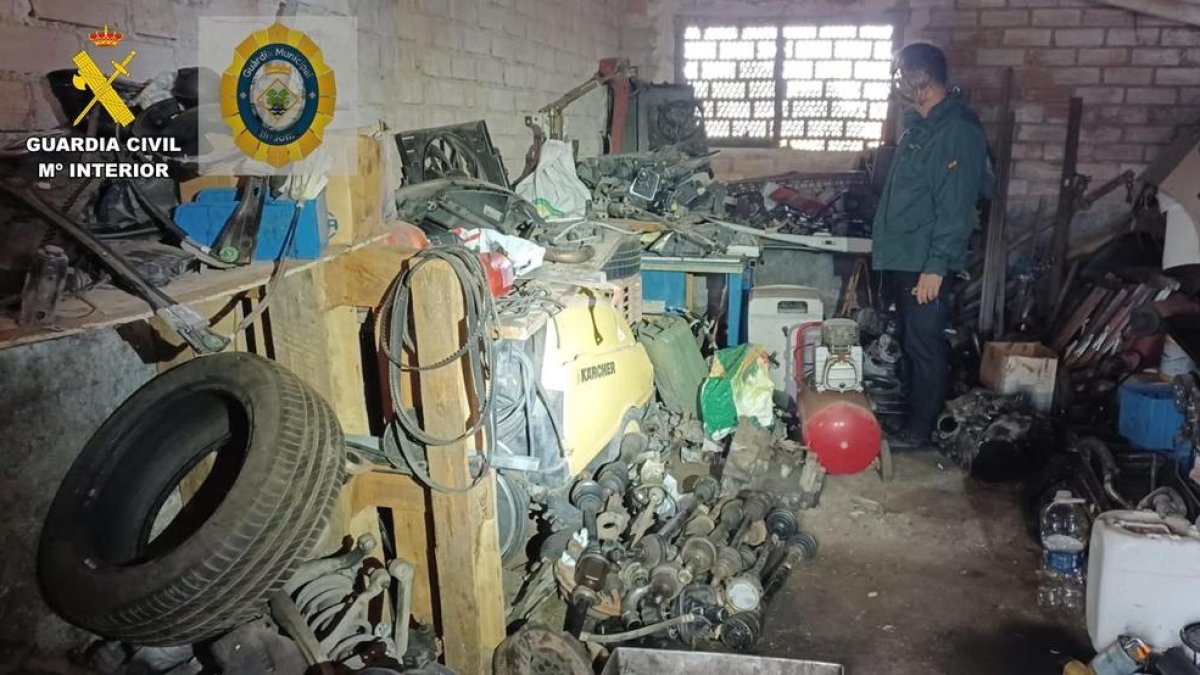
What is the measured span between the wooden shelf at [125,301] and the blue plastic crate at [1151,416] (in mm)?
3734

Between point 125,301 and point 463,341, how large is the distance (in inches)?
32.5

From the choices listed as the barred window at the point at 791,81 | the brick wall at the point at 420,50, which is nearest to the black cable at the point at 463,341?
the brick wall at the point at 420,50

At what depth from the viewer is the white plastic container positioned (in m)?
2.30

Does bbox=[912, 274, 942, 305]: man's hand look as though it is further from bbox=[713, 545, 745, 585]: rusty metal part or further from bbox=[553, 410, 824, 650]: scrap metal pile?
bbox=[713, 545, 745, 585]: rusty metal part

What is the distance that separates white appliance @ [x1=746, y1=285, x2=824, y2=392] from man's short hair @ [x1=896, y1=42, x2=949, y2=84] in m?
1.28

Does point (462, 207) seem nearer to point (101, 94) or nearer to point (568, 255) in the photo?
point (568, 255)

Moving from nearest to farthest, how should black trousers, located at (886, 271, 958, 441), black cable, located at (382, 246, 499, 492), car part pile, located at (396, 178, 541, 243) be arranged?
black cable, located at (382, 246, 499, 492)
car part pile, located at (396, 178, 541, 243)
black trousers, located at (886, 271, 958, 441)

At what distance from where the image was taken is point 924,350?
162 inches

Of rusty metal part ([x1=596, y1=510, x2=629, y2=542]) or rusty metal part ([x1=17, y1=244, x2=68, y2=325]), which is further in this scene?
rusty metal part ([x1=596, y1=510, x2=629, y2=542])

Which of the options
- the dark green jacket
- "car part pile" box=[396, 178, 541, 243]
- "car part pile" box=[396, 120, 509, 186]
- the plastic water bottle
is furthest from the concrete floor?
"car part pile" box=[396, 120, 509, 186]

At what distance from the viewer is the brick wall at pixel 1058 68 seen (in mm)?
5625

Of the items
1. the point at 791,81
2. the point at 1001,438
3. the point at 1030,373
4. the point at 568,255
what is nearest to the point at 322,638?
the point at 568,255

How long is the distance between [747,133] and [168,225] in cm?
545

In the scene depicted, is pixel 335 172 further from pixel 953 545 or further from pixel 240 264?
pixel 953 545
